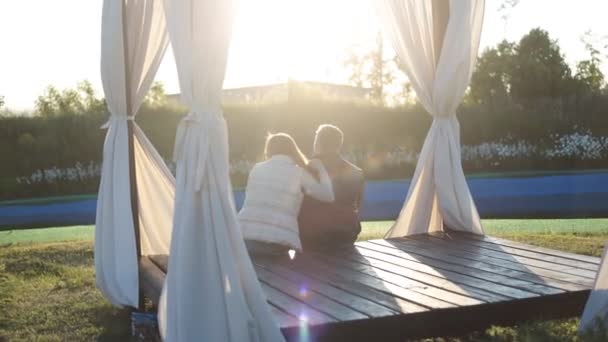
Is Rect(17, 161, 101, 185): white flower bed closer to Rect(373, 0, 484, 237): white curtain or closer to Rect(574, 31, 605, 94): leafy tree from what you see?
Rect(373, 0, 484, 237): white curtain

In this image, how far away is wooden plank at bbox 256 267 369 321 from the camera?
296cm

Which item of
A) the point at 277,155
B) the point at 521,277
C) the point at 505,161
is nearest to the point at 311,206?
the point at 277,155

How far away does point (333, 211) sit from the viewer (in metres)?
4.41

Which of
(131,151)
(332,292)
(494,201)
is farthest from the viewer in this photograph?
(494,201)

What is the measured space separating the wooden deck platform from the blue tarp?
6279mm

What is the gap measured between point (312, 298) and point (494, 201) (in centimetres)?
855

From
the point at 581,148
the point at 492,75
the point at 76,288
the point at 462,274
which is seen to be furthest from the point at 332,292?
the point at 492,75

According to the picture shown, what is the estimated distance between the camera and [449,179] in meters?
4.68

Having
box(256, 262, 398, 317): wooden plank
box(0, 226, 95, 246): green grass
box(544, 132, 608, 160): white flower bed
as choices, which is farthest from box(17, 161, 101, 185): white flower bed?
box(256, 262, 398, 317): wooden plank

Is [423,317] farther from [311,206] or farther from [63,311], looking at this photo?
[63,311]

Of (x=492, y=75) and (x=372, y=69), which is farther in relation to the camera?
(x=372, y=69)

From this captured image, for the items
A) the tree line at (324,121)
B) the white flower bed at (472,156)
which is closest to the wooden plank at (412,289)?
the white flower bed at (472,156)

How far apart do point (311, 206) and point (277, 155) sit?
0.45 meters

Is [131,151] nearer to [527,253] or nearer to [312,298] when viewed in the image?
[312,298]
